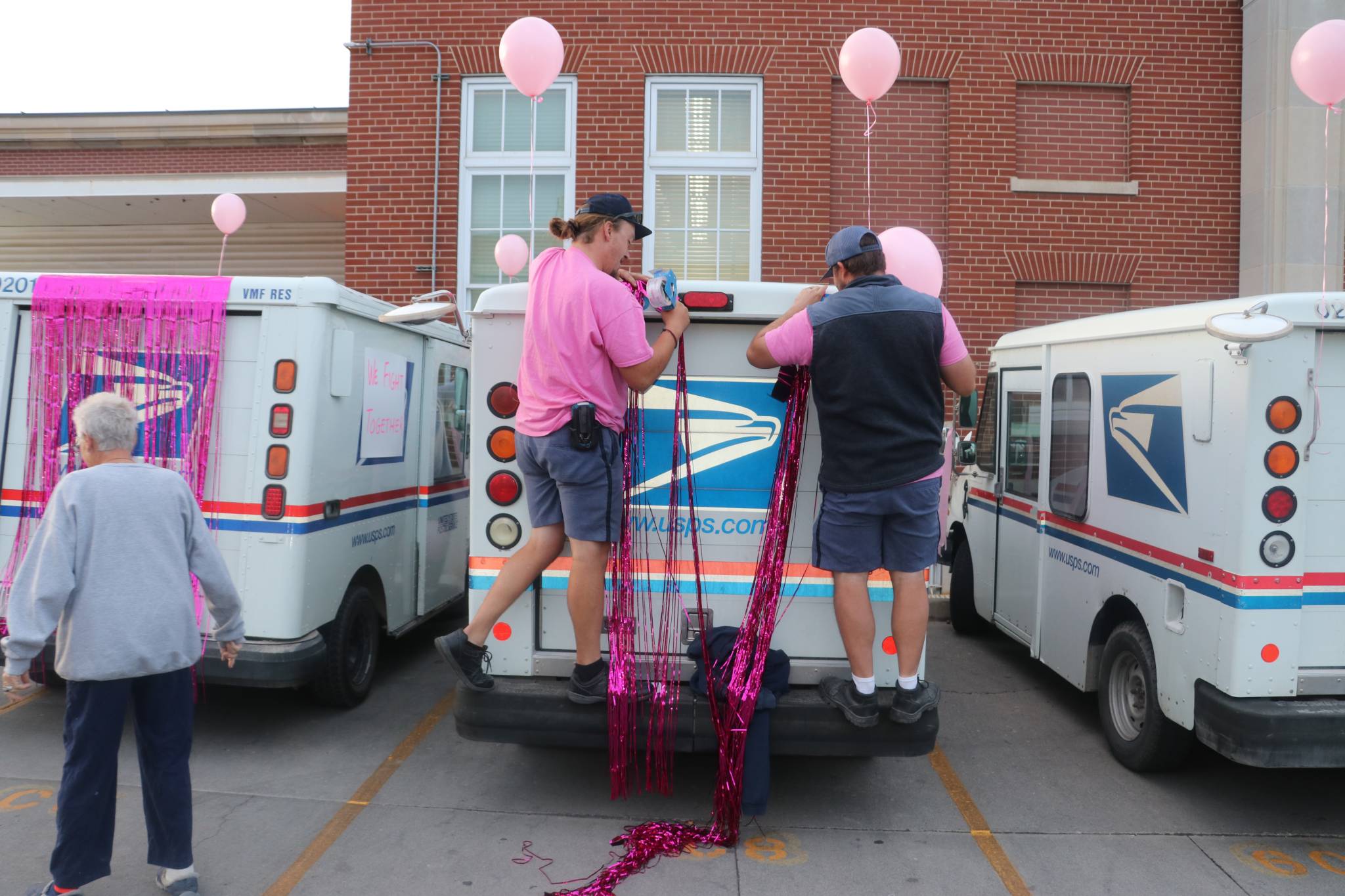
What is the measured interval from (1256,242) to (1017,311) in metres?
2.37

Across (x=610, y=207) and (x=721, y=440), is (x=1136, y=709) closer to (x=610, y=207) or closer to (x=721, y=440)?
(x=721, y=440)

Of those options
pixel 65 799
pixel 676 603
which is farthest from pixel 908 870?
pixel 65 799

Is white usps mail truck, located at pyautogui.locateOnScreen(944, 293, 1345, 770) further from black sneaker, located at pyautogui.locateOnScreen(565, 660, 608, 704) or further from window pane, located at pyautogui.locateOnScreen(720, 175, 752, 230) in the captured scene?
window pane, located at pyautogui.locateOnScreen(720, 175, 752, 230)

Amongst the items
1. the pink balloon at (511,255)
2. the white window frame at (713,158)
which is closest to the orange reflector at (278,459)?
the pink balloon at (511,255)

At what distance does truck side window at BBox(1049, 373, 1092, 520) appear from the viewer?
527 centimetres

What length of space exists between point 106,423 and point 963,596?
19.9 ft

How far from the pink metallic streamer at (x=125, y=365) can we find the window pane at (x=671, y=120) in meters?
6.18

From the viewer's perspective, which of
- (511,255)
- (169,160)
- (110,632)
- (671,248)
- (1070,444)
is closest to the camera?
(110,632)

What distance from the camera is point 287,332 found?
472cm

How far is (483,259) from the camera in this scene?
10250 mm

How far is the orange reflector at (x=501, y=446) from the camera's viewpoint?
159 inches

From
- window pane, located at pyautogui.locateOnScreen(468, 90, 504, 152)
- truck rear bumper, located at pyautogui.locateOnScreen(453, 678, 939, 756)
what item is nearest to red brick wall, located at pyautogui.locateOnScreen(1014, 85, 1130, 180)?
window pane, located at pyautogui.locateOnScreen(468, 90, 504, 152)

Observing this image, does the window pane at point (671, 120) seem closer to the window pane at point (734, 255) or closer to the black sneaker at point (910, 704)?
the window pane at point (734, 255)

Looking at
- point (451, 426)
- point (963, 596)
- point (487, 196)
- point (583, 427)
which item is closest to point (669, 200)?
point (487, 196)
